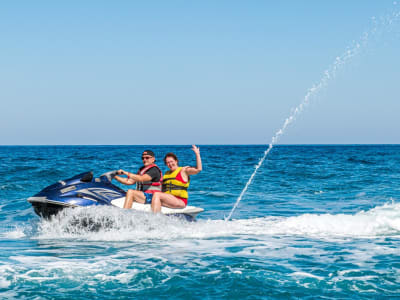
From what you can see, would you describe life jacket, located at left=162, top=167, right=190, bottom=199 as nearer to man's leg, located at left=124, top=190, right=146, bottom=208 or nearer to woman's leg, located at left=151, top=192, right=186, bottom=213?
woman's leg, located at left=151, top=192, right=186, bottom=213

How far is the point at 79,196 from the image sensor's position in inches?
302

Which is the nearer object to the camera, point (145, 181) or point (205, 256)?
point (205, 256)

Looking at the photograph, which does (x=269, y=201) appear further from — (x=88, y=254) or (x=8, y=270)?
(x=8, y=270)

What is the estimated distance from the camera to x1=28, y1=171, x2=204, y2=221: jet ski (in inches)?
298

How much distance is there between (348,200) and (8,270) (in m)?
10.7

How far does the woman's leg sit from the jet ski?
13 centimetres

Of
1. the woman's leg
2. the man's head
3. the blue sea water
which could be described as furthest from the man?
the blue sea water

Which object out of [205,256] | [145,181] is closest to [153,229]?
[145,181]

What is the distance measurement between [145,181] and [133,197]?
469mm

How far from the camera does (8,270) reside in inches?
217

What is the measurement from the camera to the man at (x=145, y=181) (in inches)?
314

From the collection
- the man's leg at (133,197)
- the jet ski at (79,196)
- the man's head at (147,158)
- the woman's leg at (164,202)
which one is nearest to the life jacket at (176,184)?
the woman's leg at (164,202)

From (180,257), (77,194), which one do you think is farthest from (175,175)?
(180,257)

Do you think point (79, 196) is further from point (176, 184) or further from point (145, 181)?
point (176, 184)
